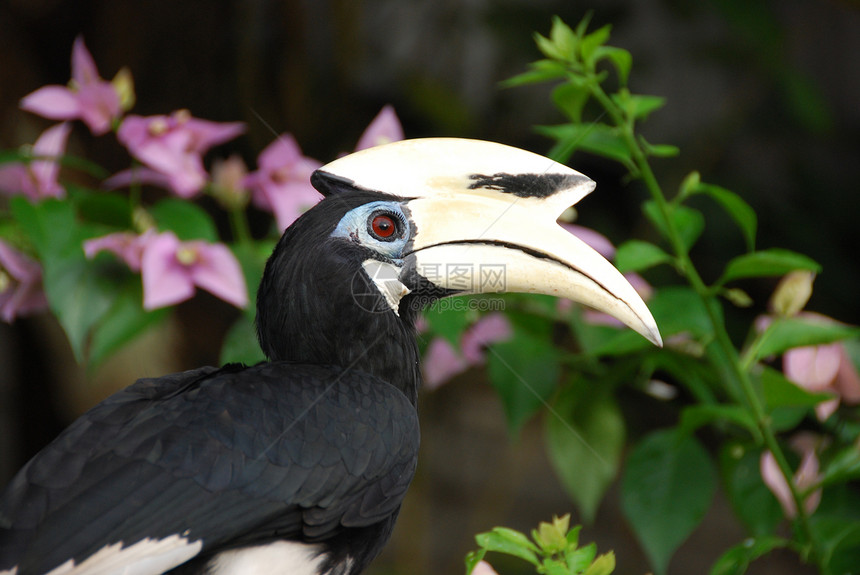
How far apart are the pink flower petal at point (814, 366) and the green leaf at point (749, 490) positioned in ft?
0.26

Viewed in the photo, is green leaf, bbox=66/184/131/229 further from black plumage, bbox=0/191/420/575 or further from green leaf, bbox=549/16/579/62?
green leaf, bbox=549/16/579/62

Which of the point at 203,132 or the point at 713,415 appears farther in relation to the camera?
the point at 203,132

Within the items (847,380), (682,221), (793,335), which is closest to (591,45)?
(682,221)

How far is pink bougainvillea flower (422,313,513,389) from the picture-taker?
3.11ft

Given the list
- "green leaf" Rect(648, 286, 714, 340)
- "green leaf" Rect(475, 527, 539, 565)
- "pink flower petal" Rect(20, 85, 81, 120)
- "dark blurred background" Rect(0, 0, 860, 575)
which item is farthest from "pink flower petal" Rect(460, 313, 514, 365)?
"dark blurred background" Rect(0, 0, 860, 575)

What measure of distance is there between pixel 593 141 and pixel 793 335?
243 millimetres

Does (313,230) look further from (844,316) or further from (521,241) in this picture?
(844,316)

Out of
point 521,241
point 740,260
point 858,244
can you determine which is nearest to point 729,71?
point 858,244

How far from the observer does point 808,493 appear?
2.41ft

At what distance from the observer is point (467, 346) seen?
0.97 m

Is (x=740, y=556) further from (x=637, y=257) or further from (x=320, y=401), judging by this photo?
(x=320, y=401)

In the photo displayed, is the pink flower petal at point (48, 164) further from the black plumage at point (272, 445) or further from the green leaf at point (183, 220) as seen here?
the black plumage at point (272, 445)

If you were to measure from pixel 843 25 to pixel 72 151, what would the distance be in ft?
5.86

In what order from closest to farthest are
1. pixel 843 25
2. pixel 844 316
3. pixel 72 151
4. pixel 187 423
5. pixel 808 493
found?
pixel 187 423, pixel 808 493, pixel 72 151, pixel 844 316, pixel 843 25
